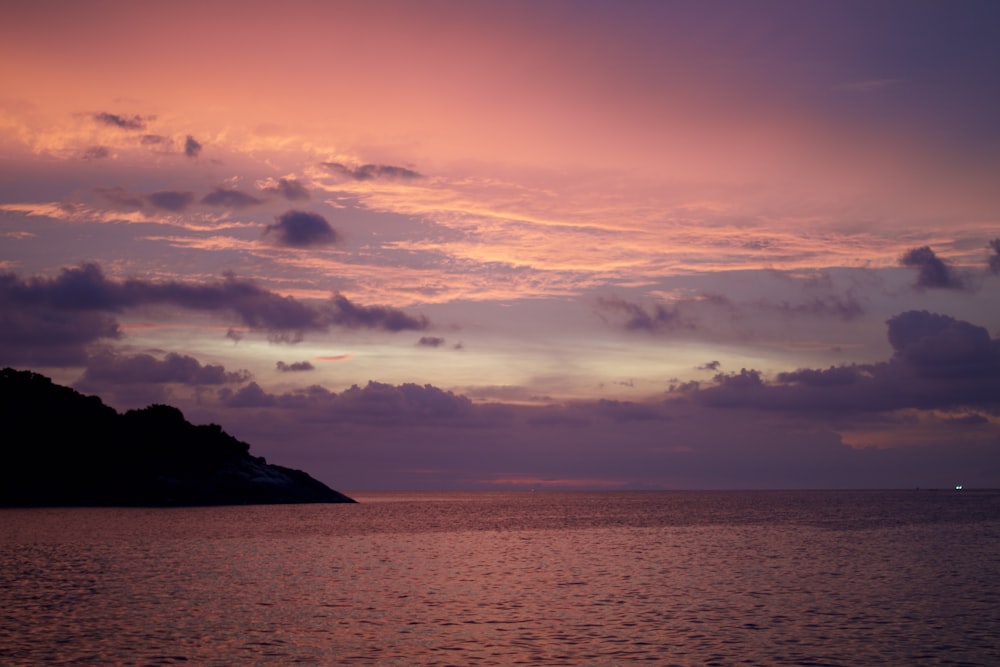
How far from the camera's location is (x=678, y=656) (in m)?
39.2

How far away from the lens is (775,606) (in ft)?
178

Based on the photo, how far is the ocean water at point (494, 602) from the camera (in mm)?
40062

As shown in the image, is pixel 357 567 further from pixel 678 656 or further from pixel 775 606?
pixel 678 656

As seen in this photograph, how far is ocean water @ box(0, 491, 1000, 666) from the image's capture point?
131 ft

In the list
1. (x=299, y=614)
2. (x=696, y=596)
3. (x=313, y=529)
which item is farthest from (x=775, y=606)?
(x=313, y=529)

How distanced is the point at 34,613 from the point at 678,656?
34522 millimetres

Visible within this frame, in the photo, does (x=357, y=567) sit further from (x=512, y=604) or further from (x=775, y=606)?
(x=775, y=606)

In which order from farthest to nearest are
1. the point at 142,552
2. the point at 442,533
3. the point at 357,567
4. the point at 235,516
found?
the point at 235,516
the point at 442,533
the point at 142,552
the point at 357,567

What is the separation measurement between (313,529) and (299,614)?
287 feet

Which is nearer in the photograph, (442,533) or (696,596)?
(696,596)

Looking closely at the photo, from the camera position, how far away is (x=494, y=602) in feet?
182

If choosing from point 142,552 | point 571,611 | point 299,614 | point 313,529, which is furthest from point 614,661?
point 313,529

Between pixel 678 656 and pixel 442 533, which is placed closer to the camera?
pixel 678 656

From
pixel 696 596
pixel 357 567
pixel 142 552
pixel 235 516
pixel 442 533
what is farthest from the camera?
pixel 235 516
